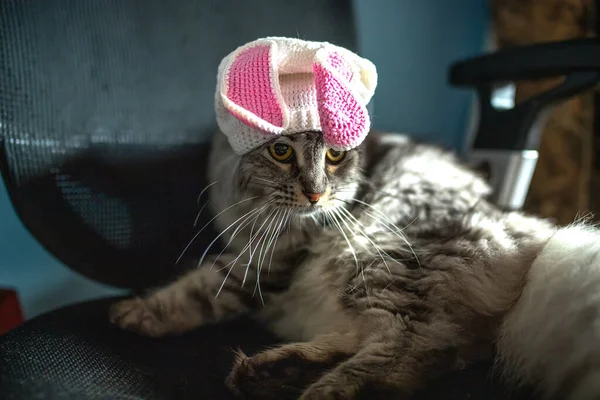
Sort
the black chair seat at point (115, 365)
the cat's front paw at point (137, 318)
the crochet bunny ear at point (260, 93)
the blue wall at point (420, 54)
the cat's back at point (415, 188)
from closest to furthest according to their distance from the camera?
the black chair seat at point (115, 365) → the crochet bunny ear at point (260, 93) → the cat's front paw at point (137, 318) → the cat's back at point (415, 188) → the blue wall at point (420, 54)

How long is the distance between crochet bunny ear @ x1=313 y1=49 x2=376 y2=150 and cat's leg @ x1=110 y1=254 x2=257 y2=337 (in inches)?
15.1

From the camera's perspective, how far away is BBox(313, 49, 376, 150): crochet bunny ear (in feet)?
2.33

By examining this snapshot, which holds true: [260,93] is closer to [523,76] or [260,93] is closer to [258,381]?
[258,381]

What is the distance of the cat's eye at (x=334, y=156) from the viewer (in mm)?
887

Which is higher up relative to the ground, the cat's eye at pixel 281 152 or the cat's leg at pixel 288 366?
the cat's eye at pixel 281 152

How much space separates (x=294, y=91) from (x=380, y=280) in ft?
1.20

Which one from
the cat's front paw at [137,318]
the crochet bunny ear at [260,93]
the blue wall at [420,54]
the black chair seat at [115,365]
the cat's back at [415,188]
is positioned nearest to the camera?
the black chair seat at [115,365]

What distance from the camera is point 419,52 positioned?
1.74 m

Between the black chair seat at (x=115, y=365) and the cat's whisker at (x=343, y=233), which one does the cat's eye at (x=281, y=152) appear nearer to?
the cat's whisker at (x=343, y=233)

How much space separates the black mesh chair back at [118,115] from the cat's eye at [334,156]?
325mm

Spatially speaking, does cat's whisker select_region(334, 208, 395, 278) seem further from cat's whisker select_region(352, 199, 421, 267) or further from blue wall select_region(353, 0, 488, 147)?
blue wall select_region(353, 0, 488, 147)

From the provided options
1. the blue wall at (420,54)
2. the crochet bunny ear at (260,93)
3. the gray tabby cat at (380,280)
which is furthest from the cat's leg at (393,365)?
the blue wall at (420,54)

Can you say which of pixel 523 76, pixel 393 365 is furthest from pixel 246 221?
pixel 523 76

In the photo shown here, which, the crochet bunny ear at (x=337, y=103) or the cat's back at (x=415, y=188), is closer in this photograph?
the crochet bunny ear at (x=337, y=103)
